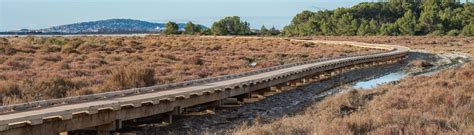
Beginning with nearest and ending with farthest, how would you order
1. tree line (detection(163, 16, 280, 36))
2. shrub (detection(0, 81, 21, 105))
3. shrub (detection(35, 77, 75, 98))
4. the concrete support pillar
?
the concrete support pillar
shrub (detection(0, 81, 21, 105))
shrub (detection(35, 77, 75, 98))
tree line (detection(163, 16, 280, 36))

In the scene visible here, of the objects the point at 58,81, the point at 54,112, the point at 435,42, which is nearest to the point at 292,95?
the point at 58,81

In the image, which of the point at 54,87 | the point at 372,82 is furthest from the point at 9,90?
the point at 372,82

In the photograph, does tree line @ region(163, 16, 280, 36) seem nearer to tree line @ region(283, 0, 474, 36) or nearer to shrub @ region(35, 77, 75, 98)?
tree line @ region(283, 0, 474, 36)

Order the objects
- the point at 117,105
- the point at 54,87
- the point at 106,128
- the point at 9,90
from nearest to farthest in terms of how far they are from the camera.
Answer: the point at 106,128, the point at 117,105, the point at 9,90, the point at 54,87

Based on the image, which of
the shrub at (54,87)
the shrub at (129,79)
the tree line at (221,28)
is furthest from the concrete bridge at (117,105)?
the tree line at (221,28)

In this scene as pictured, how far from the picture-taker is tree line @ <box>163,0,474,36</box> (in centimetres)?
9394

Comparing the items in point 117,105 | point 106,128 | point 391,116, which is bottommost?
point 106,128

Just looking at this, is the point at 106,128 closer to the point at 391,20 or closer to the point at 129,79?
the point at 129,79

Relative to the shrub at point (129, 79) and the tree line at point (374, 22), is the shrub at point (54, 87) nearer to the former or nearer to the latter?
the shrub at point (129, 79)

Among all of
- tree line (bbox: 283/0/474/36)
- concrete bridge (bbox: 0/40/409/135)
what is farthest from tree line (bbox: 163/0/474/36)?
concrete bridge (bbox: 0/40/409/135)

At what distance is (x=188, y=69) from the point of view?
29.0m

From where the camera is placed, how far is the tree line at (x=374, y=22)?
93938mm

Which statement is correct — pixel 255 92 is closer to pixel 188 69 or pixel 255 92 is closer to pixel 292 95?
pixel 292 95

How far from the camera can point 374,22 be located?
101938 millimetres
